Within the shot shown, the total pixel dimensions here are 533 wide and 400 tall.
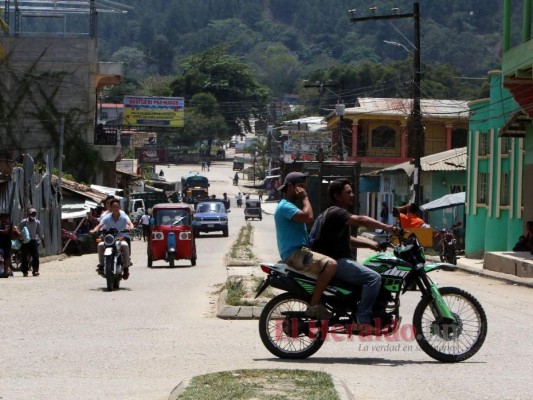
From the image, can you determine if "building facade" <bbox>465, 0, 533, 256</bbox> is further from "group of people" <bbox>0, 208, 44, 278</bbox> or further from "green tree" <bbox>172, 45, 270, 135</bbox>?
"green tree" <bbox>172, 45, 270, 135</bbox>

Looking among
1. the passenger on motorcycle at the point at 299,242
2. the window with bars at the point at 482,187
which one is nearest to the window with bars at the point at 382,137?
the window with bars at the point at 482,187

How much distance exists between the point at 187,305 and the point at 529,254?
50.6ft

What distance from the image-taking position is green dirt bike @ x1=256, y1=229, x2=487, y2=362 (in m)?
11.1

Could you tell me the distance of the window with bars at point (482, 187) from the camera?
131 feet

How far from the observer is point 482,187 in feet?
132

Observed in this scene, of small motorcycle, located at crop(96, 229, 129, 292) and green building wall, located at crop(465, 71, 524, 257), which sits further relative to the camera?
green building wall, located at crop(465, 71, 524, 257)

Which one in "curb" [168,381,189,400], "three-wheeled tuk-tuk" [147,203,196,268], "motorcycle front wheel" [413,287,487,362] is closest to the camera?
"curb" [168,381,189,400]

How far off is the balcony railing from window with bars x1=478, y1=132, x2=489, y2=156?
29.0 meters

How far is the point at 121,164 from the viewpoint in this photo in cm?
8725

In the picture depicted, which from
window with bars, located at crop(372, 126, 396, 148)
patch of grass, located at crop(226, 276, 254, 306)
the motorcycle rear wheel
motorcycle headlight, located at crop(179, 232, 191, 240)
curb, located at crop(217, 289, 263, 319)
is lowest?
the motorcycle rear wheel

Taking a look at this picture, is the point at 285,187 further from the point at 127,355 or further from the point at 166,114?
the point at 166,114

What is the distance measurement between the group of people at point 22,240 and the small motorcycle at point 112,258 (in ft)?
17.2

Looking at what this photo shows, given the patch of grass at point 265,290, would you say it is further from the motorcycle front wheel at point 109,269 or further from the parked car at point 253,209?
the parked car at point 253,209

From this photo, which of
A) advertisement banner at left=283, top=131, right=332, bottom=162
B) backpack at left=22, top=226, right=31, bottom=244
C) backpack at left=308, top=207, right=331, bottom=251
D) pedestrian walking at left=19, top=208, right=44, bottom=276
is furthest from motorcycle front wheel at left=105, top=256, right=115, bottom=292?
advertisement banner at left=283, top=131, right=332, bottom=162
